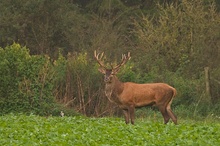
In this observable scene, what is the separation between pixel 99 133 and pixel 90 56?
1579 cm

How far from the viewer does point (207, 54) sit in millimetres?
36062

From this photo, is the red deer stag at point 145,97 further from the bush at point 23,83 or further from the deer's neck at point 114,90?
the bush at point 23,83

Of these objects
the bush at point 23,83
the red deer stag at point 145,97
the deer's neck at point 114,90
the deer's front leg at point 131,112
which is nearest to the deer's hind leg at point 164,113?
the red deer stag at point 145,97

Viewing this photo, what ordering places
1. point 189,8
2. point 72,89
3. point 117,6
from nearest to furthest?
point 72,89 → point 189,8 → point 117,6

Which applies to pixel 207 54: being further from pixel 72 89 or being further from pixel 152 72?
pixel 72 89

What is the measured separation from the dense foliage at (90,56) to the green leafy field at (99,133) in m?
6.10

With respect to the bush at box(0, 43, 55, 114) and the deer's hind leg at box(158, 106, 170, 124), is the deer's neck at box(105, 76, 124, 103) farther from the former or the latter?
the bush at box(0, 43, 55, 114)

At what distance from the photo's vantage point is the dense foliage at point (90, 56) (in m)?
29.5

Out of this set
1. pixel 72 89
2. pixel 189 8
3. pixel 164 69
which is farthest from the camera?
pixel 189 8

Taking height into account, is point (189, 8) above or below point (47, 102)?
above

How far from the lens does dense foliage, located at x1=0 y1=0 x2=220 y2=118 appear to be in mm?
29516

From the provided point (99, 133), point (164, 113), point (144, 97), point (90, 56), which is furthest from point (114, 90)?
point (90, 56)

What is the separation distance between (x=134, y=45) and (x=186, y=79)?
26.3ft

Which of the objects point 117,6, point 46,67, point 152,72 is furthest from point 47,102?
point 117,6
